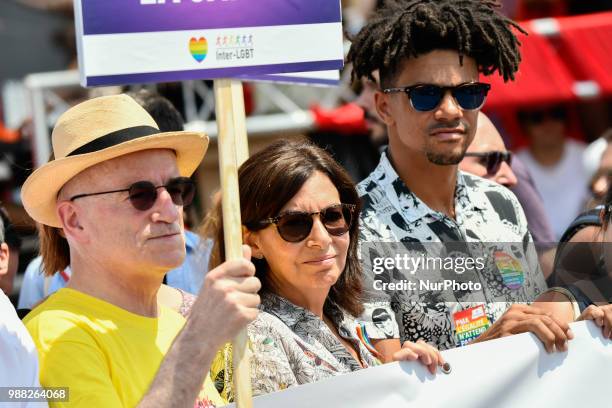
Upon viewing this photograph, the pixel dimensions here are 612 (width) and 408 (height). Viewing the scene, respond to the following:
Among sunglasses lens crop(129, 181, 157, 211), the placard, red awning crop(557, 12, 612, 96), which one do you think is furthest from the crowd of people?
red awning crop(557, 12, 612, 96)

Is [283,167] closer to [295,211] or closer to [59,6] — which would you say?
[295,211]

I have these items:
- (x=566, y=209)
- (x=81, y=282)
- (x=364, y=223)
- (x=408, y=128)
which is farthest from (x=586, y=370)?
(x=566, y=209)

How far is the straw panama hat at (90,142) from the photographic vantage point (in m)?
2.86

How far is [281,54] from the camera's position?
2.86 meters

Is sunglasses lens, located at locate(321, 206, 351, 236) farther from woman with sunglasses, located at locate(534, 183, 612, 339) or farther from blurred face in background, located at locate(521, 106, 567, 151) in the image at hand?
blurred face in background, located at locate(521, 106, 567, 151)

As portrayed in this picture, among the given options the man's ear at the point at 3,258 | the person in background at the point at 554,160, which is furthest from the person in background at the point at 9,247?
the person in background at the point at 554,160

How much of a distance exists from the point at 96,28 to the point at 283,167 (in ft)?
2.48

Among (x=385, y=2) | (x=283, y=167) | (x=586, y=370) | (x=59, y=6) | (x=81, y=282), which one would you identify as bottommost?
(x=586, y=370)

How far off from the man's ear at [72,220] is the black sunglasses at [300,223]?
0.53 meters

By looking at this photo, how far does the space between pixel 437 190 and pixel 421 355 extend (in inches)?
43.6

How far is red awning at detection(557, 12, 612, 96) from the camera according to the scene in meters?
8.66

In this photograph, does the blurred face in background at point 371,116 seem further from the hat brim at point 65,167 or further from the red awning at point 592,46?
the red awning at point 592,46

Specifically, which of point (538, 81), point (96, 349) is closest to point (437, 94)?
point (96, 349)

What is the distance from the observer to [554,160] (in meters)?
8.48
